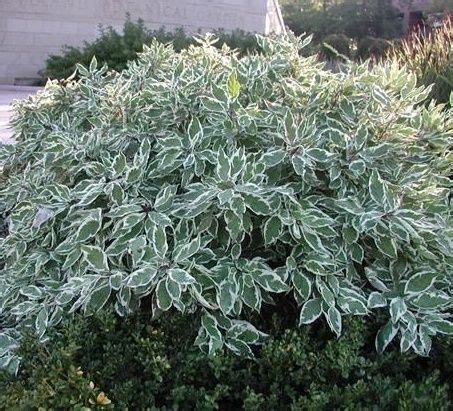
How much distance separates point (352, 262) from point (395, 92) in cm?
101

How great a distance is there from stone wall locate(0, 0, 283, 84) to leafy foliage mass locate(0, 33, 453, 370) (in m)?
13.0

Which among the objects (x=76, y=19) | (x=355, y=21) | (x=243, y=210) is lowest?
(x=355, y=21)

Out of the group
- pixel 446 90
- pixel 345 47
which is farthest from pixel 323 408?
pixel 345 47

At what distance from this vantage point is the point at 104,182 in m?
2.49

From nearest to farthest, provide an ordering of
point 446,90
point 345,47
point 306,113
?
point 306,113 < point 446,90 < point 345,47

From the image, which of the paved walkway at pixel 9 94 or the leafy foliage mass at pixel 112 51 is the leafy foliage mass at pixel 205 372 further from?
the leafy foliage mass at pixel 112 51

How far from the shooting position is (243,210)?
220 centimetres

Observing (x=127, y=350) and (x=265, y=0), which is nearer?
(x=127, y=350)

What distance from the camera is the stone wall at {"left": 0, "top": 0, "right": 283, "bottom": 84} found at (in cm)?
1484

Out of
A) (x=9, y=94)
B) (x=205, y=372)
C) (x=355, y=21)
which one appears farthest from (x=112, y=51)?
(x=355, y=21)

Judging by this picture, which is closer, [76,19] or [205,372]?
[205,372]

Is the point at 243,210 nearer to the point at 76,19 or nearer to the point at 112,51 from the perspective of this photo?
the point at 112,51

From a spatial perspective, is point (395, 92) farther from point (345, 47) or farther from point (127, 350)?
point (345, 47)

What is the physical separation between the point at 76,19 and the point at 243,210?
14.4 m
